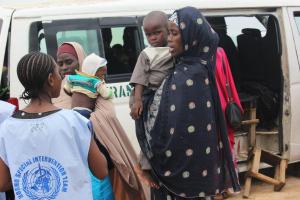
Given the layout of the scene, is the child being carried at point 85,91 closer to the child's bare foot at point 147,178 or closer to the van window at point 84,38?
the child's bare foot at point 147,178

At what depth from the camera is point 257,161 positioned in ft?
17.5

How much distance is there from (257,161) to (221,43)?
1.48 meters

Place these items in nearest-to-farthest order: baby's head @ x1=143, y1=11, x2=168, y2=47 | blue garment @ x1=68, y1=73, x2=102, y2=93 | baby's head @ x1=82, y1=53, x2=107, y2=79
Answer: blue garment @ x1=68, y1=73, x2=102, y2=93, baby's head @ x1=82, y1=53, x2=107, y2=79, baby's head @ x1=143, y1=11, x2=168, y2=47

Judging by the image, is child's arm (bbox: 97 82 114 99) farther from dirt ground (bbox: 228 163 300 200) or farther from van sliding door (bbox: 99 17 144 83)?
dirt ground (bbox: 228 163 300 200)

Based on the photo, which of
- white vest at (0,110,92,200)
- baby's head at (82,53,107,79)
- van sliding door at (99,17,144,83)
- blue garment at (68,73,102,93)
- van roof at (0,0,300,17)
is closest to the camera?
white vest at (0,110,92,200)

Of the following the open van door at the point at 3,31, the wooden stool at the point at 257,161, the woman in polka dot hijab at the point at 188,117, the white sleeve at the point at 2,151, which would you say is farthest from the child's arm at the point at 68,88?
the wooden stool at the point at 257,161

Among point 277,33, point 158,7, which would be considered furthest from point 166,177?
point 277,33

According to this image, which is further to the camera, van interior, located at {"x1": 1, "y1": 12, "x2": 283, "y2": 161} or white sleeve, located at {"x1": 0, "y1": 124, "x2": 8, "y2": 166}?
van interior, located at {"x1": 1, "y1": 12, "x2": 283, "y2": 161}

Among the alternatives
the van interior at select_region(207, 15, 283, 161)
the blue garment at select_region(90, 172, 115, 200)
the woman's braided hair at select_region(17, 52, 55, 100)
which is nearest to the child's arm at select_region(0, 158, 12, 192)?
the woman's braided hair at select_region(17, 52, 55, 100)

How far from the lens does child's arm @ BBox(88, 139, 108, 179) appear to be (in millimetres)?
2269

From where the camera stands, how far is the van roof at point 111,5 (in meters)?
4.31

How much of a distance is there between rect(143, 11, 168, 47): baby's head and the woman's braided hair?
39.5 inches

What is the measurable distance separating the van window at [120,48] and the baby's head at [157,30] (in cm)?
139

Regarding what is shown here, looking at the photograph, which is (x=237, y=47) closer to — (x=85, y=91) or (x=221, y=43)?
(x=221, y=43)
